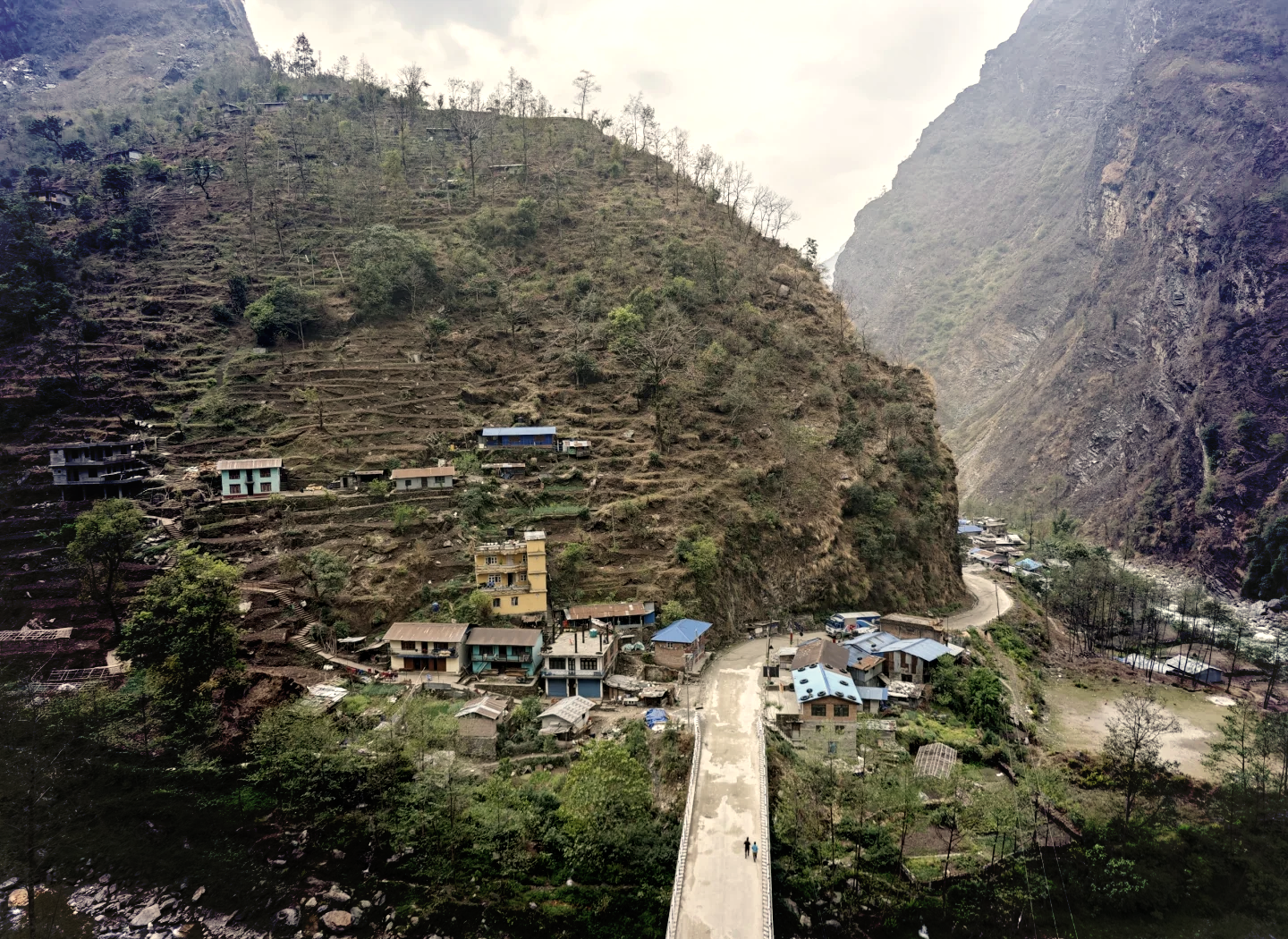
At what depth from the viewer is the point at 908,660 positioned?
3297cm

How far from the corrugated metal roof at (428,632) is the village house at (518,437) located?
44.6 ft

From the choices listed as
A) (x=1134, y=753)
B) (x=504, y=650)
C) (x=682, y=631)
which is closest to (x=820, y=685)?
(x=682, y=631)

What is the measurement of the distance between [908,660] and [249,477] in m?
36.1

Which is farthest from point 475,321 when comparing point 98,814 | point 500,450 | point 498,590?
point 98,814

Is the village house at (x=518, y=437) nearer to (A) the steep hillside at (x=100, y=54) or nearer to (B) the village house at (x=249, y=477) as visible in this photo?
(B) the village house at (x=249, y=477)

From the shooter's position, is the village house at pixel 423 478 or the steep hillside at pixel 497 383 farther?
the village house at pixel 423 478

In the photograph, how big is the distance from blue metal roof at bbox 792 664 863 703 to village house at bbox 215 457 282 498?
29389 millimetres

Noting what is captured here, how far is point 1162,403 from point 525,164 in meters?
77.5

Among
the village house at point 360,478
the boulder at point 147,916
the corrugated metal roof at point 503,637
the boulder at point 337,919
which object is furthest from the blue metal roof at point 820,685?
the village house at point 360,478

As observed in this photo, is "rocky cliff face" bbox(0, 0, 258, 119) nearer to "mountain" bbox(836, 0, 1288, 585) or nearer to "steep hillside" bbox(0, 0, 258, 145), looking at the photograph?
"steep hillside" bbox(0, 0, 258, 145)

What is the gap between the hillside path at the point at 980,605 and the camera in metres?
41.8

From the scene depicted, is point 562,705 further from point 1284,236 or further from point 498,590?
point 1284,236

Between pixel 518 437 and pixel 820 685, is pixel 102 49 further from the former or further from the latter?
pixel 820 685

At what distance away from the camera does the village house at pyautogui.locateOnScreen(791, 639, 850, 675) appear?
30531mm
